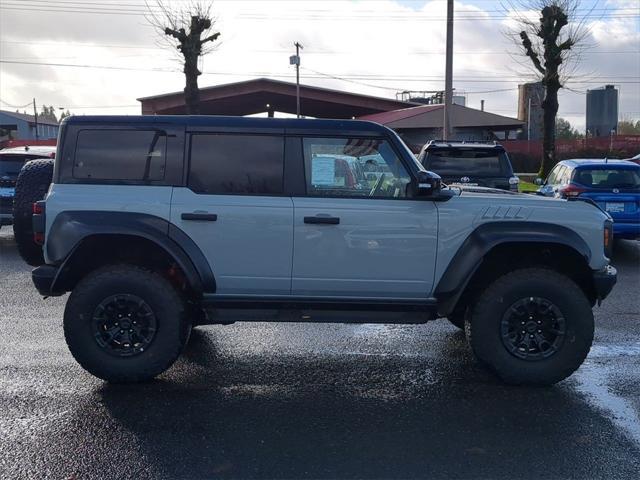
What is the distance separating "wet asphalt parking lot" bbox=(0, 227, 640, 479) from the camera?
3959 millimetres

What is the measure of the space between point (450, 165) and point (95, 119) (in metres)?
6.76

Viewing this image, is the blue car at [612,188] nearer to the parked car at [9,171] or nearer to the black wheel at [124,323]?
the black wheel at [124,323]

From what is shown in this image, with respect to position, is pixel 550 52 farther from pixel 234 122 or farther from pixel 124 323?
pixel 124 323

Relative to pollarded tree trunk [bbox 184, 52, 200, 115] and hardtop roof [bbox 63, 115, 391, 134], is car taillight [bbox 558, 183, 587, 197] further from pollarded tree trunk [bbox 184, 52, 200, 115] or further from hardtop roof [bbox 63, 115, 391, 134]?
pollarded tree trunk [bbox 184, 52, 200, 115]

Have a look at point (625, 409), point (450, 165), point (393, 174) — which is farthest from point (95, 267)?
point (450, 165)

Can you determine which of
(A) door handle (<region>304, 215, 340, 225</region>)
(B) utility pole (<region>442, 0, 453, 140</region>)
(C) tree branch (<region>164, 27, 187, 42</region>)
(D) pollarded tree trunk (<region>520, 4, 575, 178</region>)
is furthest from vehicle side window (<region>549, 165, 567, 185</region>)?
(C) tree branch (<region>164, 27, 187, 42</region>)

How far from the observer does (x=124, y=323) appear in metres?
5.18

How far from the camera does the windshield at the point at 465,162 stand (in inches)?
423

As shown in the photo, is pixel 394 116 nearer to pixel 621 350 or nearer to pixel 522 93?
pixel 522 93

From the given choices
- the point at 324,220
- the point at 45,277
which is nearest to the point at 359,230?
the point at 324,220

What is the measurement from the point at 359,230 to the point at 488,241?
98cm

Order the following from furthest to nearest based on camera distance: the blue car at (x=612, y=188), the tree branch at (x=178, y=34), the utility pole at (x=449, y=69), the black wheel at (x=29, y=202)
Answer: the tree branch at (x=178, y=34)
the utility pole at (x=449, y=69)
the blue car at (x=612, y=188)
the black wheel at (x=29, y=202)

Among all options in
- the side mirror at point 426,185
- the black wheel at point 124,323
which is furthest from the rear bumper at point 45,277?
the side mirror at point 426,185

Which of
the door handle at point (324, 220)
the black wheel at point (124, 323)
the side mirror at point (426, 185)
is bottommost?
the black wheel at point (124, 323)
